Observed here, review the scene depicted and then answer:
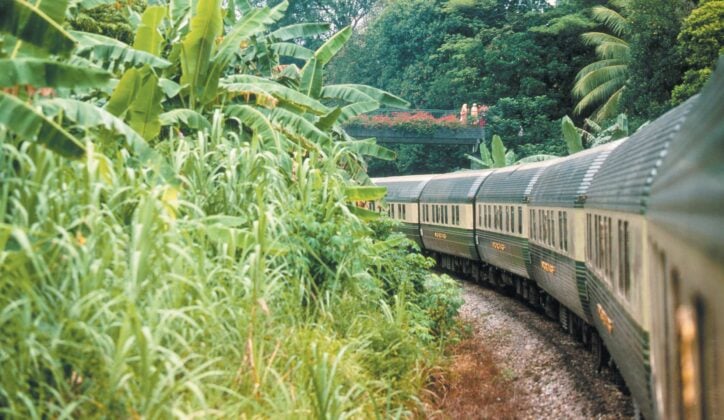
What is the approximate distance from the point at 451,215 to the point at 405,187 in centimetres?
501

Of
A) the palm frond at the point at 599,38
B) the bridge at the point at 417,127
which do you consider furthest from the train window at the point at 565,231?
the palm frond at the point at 599,38

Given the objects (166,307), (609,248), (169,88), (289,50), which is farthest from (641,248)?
(289,50)

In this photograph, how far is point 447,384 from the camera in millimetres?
9805

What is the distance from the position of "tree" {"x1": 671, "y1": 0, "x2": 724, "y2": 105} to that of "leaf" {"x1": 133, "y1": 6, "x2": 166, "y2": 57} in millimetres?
16544

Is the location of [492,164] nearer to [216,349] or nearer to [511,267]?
[511,267]

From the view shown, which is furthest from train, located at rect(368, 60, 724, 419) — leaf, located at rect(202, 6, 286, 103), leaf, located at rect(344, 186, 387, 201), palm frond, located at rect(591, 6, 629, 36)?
palm frond, located at rect(591, 6, 629, 36)

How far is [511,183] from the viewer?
18.3 metres

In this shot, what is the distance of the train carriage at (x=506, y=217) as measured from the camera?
16844 mm

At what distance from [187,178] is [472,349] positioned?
5.12 metres

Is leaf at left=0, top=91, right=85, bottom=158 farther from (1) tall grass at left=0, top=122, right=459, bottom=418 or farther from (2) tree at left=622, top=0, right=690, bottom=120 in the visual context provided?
(2) tree at left=622, top=0, right=690, bottom=120

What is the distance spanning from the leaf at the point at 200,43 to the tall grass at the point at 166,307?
2620 mm

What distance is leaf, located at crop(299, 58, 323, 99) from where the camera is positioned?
46.7 ft

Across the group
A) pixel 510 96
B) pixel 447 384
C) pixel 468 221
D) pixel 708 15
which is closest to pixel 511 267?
pixel 468 221

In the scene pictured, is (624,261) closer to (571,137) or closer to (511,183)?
(511,183)
